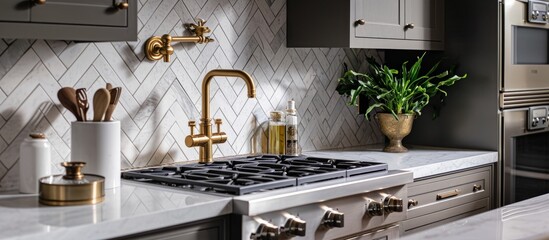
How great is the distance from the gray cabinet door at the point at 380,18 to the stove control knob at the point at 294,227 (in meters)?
1.14

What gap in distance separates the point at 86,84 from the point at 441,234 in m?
1.53

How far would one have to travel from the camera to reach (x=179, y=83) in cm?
302

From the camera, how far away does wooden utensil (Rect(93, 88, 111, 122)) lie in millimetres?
2434

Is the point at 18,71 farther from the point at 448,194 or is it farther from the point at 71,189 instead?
the point at 448,194

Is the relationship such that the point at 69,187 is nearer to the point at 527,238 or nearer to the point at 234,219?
the point at 234,219

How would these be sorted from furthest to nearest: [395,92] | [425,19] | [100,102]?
1. [425,19]
2. [395,92]
3. [100,102]

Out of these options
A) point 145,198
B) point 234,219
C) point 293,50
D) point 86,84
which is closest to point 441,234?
point 234,219

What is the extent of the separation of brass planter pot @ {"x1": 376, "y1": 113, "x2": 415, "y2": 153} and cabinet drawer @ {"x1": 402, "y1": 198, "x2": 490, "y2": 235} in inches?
15.6

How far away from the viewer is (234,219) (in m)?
2.30

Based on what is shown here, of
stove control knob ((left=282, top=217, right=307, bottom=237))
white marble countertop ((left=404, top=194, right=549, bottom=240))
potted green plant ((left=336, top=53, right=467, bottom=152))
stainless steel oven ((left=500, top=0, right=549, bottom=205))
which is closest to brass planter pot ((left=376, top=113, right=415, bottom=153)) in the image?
potted green plant ((left=336, top=53, right=467, bottom=152))

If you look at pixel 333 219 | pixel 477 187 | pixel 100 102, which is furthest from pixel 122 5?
pixel 477 187

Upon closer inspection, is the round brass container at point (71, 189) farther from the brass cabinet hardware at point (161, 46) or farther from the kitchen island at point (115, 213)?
the brass cabinet hardware at point (161, 46)

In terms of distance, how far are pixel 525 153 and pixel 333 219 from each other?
1745 millimetres

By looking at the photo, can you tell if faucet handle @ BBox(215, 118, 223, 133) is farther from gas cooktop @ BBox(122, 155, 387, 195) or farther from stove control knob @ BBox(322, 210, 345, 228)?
stove control knob @ BBox(322, 210, 345, 228)
